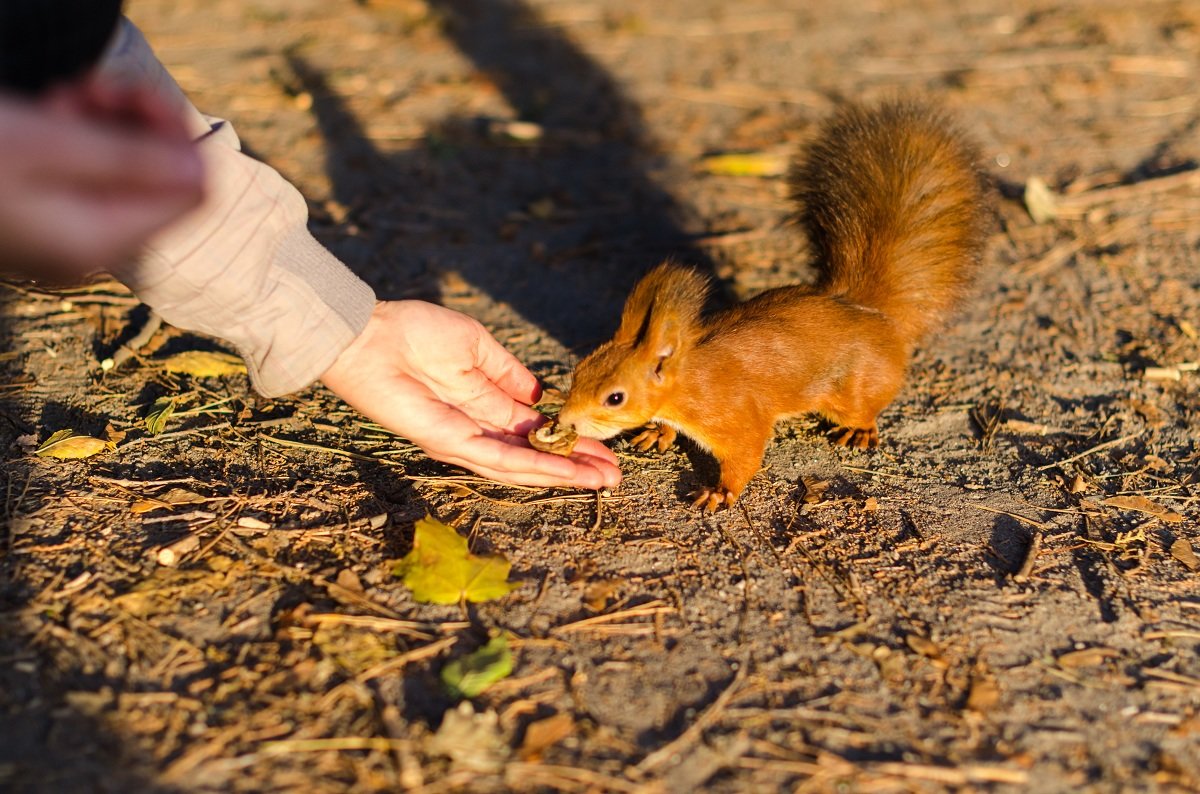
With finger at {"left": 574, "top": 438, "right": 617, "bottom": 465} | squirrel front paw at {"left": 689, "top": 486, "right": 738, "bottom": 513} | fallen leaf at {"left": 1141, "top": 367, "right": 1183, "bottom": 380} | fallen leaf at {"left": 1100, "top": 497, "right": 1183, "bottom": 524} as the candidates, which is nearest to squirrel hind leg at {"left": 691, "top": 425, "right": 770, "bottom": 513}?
squirrel front paw at {"left": 689, "top": 486, "right": 738, "bottom": 513}

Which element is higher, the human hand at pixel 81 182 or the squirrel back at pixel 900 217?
the squirrel back at pixel 900 217

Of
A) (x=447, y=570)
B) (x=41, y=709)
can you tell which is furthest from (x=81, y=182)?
(x=447, y=570)

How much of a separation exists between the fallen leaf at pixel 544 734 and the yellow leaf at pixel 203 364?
1.44 meters

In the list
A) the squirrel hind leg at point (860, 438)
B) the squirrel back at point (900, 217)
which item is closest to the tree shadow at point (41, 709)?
the squirrel hind leg at point (860, 438)

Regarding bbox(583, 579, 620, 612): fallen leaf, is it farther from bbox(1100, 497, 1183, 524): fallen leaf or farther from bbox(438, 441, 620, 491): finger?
bbox(1100, 497, 1183, 524): fallen leaf

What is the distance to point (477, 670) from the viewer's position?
1.78 metres

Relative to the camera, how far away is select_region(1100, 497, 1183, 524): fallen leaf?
7.53 feet

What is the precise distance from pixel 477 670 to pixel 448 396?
2.60 ft

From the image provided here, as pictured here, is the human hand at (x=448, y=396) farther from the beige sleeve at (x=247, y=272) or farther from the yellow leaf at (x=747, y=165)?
the yellow leaf at (x=747, y=165)

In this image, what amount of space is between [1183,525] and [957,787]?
1.03m

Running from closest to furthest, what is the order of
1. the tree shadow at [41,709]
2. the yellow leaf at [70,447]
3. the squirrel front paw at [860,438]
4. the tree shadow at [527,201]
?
1. the tree shadow at [41,709]
2. the yellow leaf at [70,447]
3. the squirrel front paw at [860,438]
4. the tree shadow at [527,201]

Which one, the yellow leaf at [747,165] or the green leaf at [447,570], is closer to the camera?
the green leaf at [447,570]

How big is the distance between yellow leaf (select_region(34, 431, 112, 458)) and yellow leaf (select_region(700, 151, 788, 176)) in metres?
2.43

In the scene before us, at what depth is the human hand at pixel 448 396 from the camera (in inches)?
86.0
